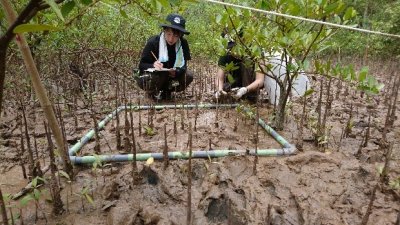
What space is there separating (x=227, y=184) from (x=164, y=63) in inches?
91.5

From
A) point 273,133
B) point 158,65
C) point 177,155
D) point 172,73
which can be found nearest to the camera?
point 177,155

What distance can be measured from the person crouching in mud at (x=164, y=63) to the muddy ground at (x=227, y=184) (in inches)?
45.0

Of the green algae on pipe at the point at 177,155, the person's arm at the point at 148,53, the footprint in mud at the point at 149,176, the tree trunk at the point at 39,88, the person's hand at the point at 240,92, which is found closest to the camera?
the tree trunk at the point at 39,88

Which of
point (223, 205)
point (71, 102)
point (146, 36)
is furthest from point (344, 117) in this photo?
point (146, 36)

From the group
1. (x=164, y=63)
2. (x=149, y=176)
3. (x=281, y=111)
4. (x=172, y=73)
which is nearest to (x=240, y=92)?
(x=281, y=111)

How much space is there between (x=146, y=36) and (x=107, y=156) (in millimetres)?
3970

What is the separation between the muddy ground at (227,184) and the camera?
178cm

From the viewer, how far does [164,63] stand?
402cm

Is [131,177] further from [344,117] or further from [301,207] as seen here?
[344,117]

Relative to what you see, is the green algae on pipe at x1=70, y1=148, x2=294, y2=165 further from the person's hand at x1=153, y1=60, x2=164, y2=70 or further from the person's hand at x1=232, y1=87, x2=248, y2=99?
the person's hand at x1=153, y1=60, x2=164, y2=70

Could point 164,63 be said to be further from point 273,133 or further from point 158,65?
point 273,133

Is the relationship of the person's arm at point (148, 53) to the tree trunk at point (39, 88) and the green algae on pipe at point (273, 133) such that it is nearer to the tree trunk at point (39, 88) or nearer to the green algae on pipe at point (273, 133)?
the green algae on pipe at point (273, 133)

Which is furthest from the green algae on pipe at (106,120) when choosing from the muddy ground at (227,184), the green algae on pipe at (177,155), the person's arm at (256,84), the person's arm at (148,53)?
the person's arm at (148,53)

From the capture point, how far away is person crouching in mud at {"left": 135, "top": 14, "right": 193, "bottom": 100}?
150 inches
